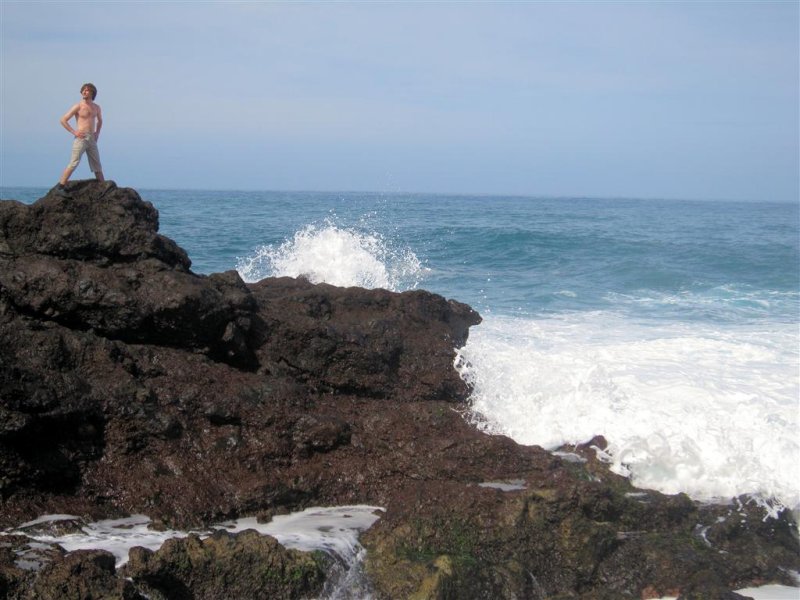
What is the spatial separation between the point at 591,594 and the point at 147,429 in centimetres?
290

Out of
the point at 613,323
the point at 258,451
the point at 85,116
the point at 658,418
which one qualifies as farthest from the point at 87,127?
the point at 613,323

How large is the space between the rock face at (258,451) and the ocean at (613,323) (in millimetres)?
537

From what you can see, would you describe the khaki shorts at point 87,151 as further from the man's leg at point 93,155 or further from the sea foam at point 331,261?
the sea foam at point 331,261

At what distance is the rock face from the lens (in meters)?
4.82

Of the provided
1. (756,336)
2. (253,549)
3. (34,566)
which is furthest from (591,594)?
(756,336)

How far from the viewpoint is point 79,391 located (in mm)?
5352

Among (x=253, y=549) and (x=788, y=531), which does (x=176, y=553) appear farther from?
(x=788, y=531)

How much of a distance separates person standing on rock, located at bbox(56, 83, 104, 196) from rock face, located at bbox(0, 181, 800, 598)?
1111 mm

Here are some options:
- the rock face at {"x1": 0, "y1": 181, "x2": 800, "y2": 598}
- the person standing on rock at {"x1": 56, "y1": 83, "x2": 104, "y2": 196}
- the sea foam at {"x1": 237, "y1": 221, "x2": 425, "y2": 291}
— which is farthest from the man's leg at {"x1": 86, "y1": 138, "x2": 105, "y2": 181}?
the sea foam at {"x1": 237, "y1": 221, "x2": 425, "y2": 291}

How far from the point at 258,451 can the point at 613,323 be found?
386 inches

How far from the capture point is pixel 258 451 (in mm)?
5695

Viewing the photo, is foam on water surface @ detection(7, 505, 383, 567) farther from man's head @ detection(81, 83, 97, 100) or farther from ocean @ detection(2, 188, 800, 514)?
man's head @ detection(81, 83, 97, 100)

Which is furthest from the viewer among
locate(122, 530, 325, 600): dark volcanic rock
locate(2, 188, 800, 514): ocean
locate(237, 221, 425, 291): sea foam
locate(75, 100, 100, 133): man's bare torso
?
locate(237, 221, 425, 291): sea foam

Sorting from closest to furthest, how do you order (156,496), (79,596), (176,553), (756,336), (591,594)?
(79,596) → (176,553) → (591,594) → (156,496) → (756,336)
